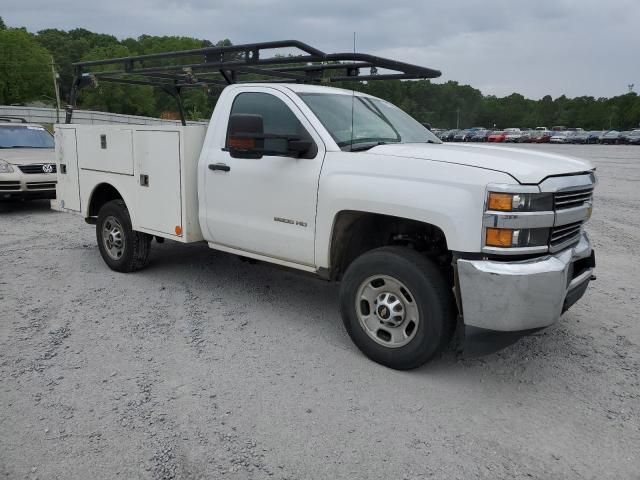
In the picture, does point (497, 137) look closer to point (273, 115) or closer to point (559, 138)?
point (559, 138)

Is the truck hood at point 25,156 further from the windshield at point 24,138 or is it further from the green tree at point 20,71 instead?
the green tree at point 20,71

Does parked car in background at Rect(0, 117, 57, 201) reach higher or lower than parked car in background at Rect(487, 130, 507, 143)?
lower

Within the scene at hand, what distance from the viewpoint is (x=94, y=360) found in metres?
4.07

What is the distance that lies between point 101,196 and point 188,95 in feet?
8.72

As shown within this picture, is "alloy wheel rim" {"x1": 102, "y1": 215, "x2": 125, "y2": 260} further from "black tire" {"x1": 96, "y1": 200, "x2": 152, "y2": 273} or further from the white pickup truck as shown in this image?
the white pickup truck

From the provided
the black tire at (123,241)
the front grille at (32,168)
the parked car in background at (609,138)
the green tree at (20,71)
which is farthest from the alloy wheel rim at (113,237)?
the green tree at (20,71)

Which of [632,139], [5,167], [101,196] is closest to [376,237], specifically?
[101,196]

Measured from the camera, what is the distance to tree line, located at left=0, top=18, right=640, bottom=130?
7105mm

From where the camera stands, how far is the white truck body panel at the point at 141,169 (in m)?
5.30

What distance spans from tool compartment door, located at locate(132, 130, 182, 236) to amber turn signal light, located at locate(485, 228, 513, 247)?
309 centimetres

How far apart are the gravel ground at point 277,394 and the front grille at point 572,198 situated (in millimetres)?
1214

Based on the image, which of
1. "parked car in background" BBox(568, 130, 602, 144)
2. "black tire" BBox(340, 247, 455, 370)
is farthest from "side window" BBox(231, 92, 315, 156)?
"parked car in background" BBox(568, 130, 602, 144)

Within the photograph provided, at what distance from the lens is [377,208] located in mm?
3887

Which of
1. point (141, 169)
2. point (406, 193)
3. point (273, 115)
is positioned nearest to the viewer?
point (406, 193)
